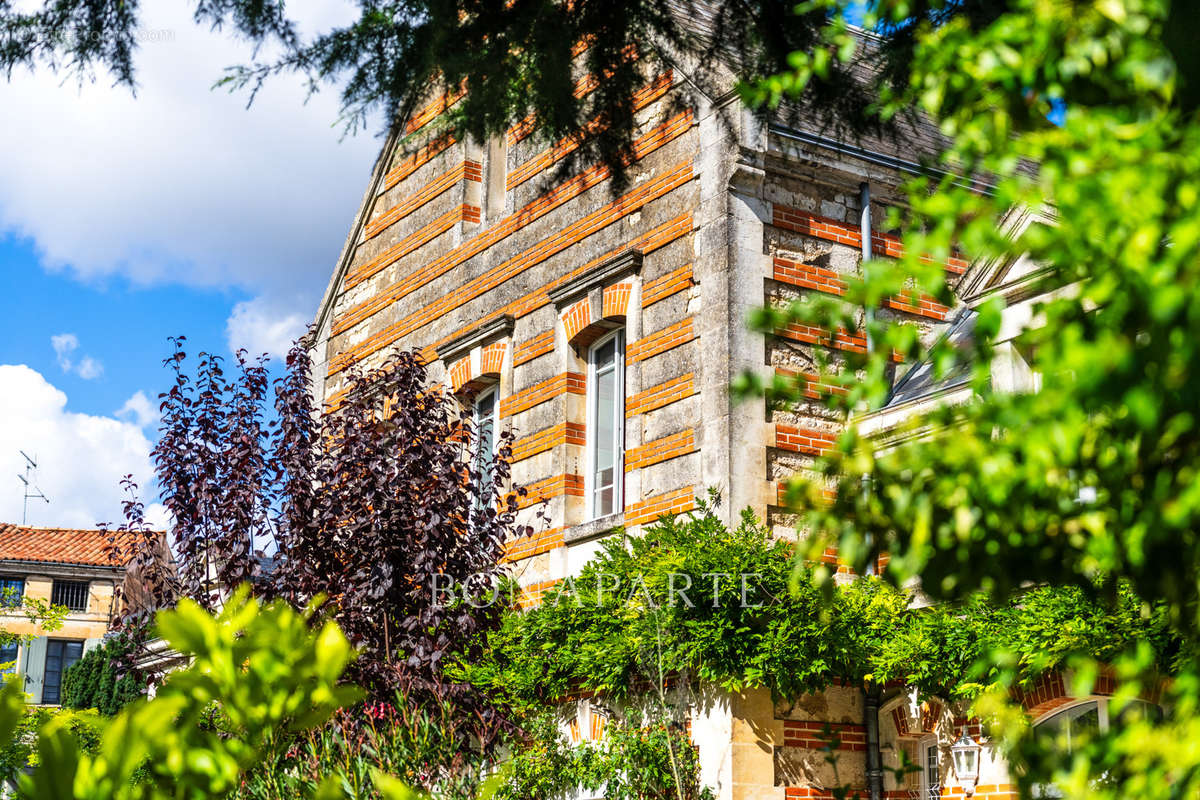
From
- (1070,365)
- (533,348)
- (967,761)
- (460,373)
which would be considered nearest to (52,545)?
(460,373)

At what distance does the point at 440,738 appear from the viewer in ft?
26.5

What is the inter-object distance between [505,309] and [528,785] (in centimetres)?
475

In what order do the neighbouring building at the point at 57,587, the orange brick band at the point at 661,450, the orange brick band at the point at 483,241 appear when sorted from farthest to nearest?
the neighbouring building at the point at 57,587, the orange brick band at the point at 483,241, the orange brick band at the point at 661,450

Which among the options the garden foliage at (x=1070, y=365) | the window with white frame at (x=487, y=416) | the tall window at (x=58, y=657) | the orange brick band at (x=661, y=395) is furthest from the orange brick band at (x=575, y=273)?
the tall window at (x=58, y=657)

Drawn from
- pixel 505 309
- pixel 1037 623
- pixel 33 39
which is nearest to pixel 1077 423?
pixel 33 39

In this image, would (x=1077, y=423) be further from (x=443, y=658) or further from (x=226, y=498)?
(x=226, y=498)

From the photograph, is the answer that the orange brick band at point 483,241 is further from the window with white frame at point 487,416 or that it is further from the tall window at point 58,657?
the tall window at point 58,657

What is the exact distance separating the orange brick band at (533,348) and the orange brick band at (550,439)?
0.76 meters

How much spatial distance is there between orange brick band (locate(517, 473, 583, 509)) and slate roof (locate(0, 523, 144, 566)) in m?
38.6

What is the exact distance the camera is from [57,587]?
46531mm

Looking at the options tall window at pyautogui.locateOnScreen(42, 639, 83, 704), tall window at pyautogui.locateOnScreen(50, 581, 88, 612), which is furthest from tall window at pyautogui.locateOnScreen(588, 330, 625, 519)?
tall window at pyautogui.locateOnScreen(42, 639, 83, 704)

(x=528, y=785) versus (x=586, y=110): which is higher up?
(x=586, y=110)

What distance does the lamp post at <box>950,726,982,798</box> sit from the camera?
27.6 feet

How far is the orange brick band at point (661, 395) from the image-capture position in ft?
32.6
